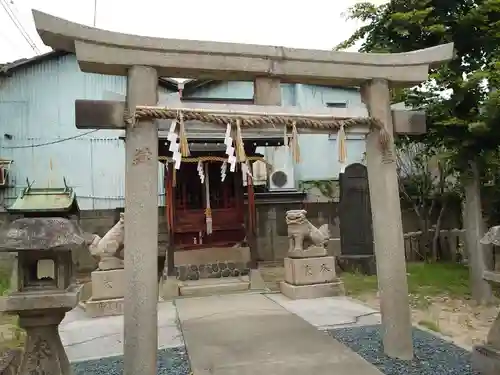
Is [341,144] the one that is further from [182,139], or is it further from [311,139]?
[311,139]

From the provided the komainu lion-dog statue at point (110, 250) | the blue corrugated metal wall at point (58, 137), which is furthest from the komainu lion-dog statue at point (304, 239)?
the blue corrugated metal wall at point (58, 137)

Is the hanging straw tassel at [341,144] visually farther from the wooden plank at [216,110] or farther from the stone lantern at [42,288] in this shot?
the stone lantern at [42,288]

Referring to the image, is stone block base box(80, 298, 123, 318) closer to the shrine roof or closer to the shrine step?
the shrine step

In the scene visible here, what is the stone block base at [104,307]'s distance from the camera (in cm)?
763

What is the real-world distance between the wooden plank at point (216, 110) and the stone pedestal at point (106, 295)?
418 cm

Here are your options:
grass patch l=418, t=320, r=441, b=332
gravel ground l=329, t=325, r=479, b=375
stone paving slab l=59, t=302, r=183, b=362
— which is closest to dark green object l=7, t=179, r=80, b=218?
stone paving slab l=59, t=302, r=183, b=362

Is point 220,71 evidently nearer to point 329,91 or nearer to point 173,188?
point 173,188

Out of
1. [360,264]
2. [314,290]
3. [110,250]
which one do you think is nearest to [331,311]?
[314,290]

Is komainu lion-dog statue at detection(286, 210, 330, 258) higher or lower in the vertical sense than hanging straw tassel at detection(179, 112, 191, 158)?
lower

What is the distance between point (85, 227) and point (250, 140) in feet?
23.0

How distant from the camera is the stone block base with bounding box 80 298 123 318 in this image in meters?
7.63

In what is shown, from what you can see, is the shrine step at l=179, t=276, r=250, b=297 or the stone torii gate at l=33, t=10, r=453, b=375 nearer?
the stone torii gate at l=33, t=10, r=453, b=375

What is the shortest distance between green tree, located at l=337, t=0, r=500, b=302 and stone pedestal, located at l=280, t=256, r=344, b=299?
106 inches

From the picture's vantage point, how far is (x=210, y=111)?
437 centimetres
